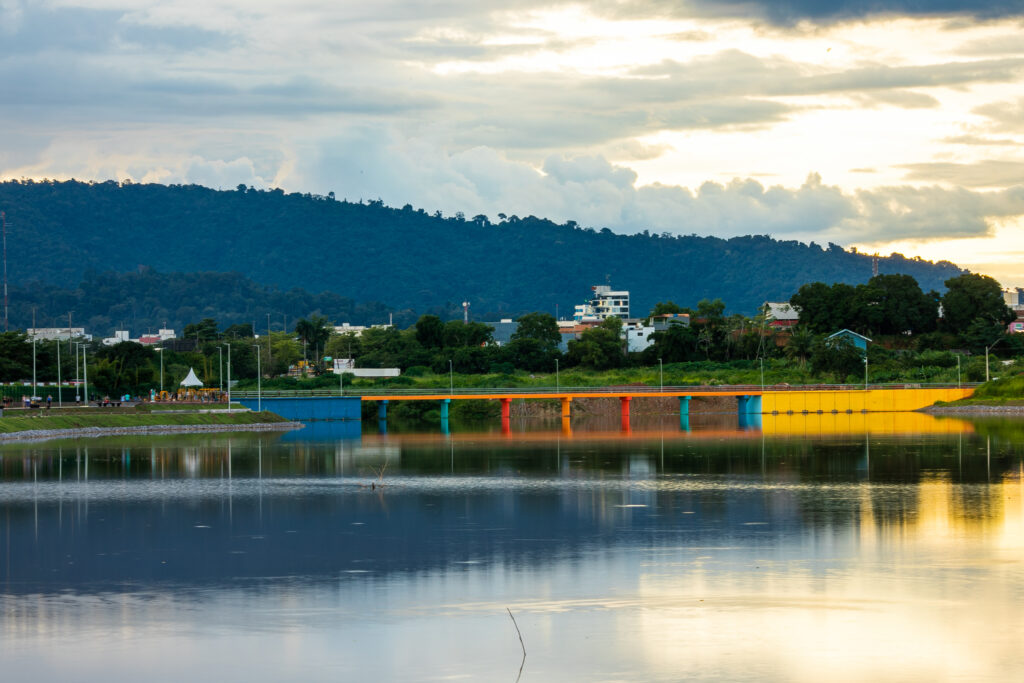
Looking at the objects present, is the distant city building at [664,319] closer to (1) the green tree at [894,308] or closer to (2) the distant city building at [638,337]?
(2) the distant city building at [638,337]

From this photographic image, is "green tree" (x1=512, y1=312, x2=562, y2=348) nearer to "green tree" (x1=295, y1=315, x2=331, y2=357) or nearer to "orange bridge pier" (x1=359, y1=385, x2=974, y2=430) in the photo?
"green tree" (x1=295, y1=315, x2=331, y2=357)

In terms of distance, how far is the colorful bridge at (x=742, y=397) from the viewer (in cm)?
10812

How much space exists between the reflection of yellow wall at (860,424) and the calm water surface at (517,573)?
26.4 meters

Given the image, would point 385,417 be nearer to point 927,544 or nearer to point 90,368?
point 90,368

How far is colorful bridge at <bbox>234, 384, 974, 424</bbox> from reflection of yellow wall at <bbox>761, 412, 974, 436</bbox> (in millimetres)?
3567

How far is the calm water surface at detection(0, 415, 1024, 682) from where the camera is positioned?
1912cm

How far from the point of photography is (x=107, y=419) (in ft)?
272

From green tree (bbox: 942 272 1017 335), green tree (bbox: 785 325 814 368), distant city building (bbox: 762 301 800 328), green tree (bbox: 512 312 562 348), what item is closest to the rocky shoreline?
green tree (bbox: 785 325 814 368)

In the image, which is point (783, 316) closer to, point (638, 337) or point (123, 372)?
point (638, 337)

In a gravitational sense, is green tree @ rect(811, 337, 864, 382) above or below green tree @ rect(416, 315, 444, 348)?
below

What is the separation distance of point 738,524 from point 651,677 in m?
16.0

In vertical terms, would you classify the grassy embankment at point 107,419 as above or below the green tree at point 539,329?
below

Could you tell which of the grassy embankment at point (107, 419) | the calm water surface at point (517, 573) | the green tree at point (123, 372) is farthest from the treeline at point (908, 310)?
the calm water surface at point (517, 573)

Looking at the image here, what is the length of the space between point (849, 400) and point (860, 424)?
73.9ft
